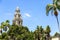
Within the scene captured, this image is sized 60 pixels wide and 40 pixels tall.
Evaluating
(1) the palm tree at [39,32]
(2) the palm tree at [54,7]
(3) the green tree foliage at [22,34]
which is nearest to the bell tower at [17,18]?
(3) the green tree foliage at [22,34]

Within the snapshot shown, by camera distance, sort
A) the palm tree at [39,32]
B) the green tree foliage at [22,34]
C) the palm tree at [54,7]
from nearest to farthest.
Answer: the palm tree at [54,7], the palm tree at [39,32], the green tree foliage at [22,34]

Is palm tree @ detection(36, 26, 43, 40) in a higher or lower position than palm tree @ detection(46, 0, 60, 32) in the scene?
lower

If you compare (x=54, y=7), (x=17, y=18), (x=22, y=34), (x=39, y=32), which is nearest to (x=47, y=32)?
(x=39, y=32)

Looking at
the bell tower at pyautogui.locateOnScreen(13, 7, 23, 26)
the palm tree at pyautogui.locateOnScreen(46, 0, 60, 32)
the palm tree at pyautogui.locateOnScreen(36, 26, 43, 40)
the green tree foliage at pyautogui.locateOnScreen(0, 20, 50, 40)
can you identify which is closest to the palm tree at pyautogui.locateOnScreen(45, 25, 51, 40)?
the green tree foliage at pyautogui.locateOnScreen(0, 20, 50, 40)

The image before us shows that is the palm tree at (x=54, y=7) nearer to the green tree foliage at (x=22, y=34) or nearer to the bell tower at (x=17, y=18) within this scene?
the green tree foliage at (x=22, y=34)

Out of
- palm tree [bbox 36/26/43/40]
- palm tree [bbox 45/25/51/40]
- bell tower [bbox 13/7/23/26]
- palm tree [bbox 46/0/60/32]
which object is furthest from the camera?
bell tower [bbox 13/7/23/26]

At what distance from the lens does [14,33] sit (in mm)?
89062

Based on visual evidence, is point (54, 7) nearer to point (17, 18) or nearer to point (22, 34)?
point (22, 34)

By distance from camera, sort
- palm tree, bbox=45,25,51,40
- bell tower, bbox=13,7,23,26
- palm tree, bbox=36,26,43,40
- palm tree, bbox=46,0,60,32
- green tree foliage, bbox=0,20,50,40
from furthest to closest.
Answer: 1. bell tower, bbox=13,7,23,26
2. green tree foliage, bbox=0,20,50,40
3. palm tree, bbox=45,25,51,40
4. palm tree, bbox=36,26,43,40
5. palm tree, bbox=46,0,60,32

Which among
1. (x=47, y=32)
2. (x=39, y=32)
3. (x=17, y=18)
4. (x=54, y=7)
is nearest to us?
(x=54, y=7)

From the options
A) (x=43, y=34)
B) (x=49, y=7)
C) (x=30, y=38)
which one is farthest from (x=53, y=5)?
(x=30, y=38)

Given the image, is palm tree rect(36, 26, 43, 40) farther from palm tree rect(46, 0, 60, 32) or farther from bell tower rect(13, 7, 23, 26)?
bell tower rect(13, 7, 23, 26)

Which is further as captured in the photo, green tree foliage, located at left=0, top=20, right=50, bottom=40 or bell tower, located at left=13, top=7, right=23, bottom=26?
bell tower, located at left=13, top=7, right=23, bottom=26

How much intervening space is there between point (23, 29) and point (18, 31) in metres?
3.45
